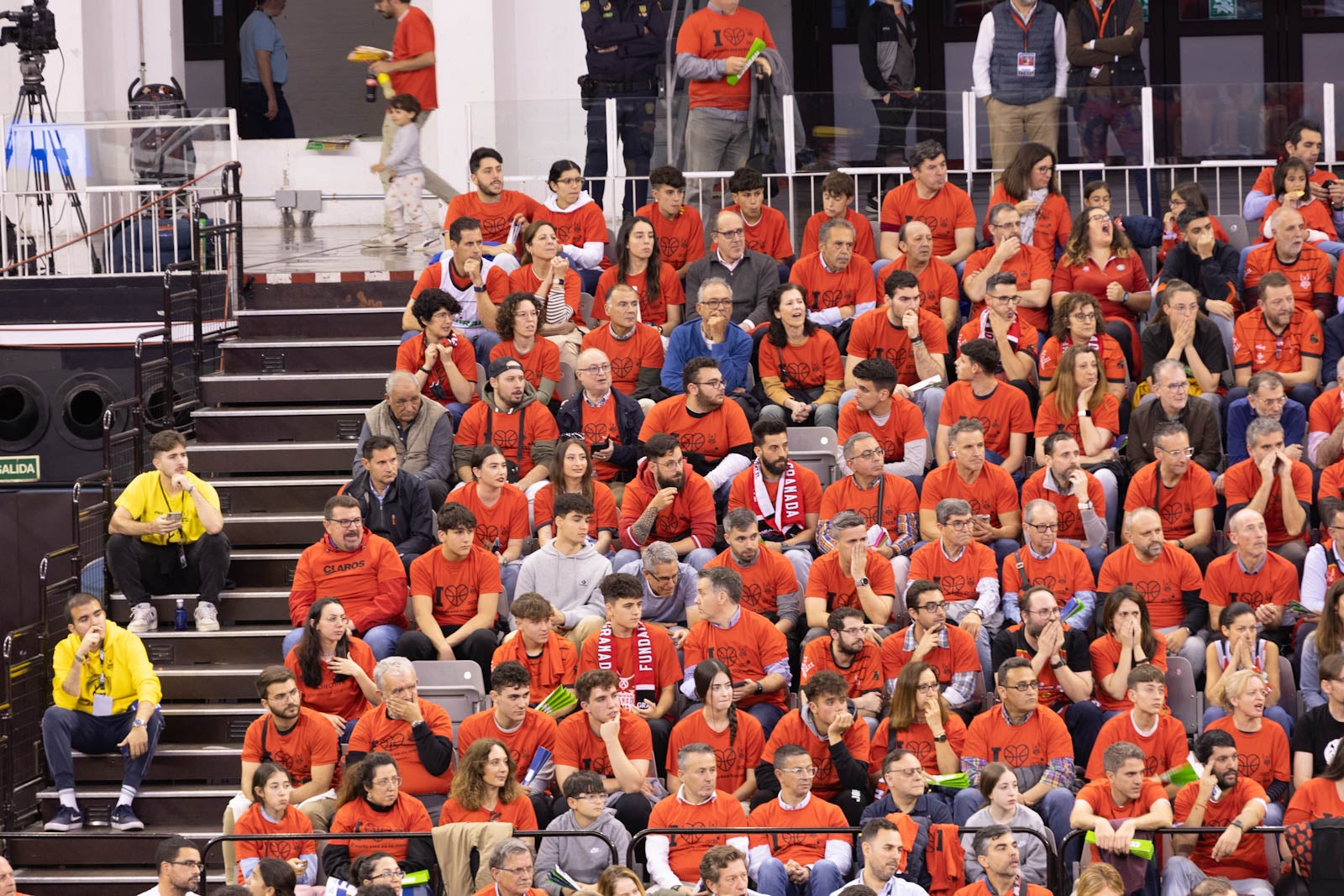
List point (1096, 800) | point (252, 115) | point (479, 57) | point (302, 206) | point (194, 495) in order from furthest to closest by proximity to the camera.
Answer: point (252, 115)
point (302, 206)
point (479, 57)
point (194, 495)
point (1096, 800)

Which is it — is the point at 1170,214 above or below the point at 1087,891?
above

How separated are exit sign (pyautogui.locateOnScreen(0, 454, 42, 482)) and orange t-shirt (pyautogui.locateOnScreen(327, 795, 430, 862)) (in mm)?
6469

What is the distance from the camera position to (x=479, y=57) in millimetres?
16406

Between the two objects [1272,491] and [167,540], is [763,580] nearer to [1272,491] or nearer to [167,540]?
[1272,491]

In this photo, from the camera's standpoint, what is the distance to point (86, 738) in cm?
1134

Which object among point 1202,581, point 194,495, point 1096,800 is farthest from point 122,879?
point 1202,581

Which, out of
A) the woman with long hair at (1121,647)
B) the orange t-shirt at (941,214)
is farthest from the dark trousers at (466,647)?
the orange t-shirt at (941,214)

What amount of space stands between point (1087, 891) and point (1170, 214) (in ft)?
21.8

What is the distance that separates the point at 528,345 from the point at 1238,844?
5.65 metres

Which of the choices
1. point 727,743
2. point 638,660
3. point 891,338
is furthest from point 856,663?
point 891,338

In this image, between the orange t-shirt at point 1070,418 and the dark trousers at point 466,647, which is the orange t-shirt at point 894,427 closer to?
the orange t-shirt at point 1070,418

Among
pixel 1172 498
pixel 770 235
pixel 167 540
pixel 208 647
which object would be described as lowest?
pixel 208 647

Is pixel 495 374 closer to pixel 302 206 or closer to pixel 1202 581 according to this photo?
pixel 1202 581

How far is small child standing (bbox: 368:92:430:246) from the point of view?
15.4 metres
